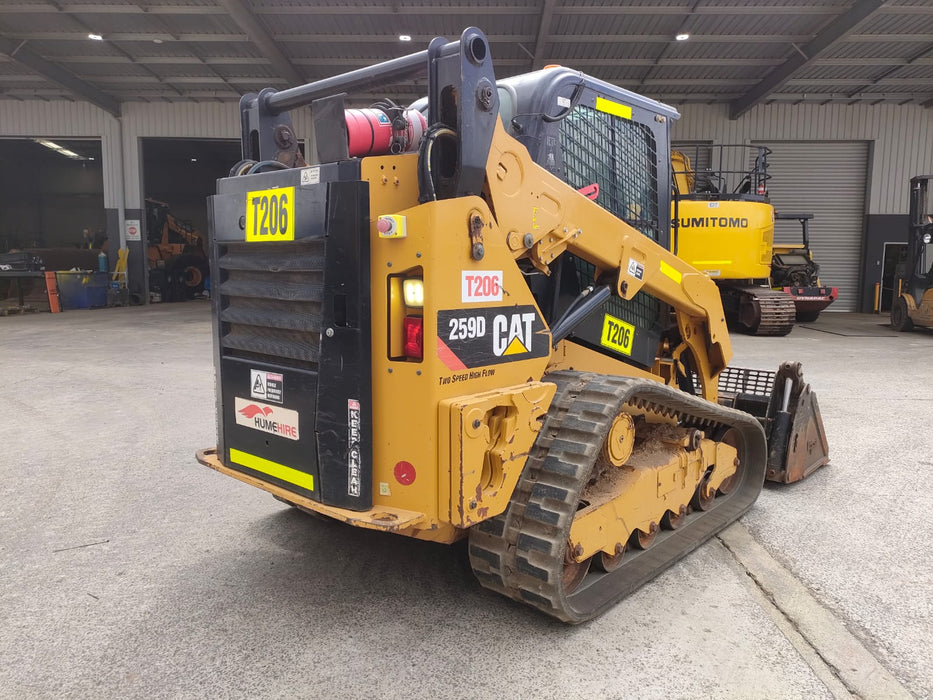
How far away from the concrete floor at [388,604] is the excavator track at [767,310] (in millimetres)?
8517

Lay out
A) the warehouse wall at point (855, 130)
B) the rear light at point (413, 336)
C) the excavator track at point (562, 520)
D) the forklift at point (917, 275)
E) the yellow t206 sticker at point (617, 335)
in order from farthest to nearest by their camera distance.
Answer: the warehouse wall at point (855, 130) → the forklift at point (917, 275) → the yellow t206 sticker at point (617, 335) → the excavator track at point (562, 520) → the rear light at point (413, 336)

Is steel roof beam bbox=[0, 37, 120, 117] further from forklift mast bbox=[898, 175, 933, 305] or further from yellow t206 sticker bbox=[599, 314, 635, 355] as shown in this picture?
forklift mast bbox=[898, 175, 933, 305]

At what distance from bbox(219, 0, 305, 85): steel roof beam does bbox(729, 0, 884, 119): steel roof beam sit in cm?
1197

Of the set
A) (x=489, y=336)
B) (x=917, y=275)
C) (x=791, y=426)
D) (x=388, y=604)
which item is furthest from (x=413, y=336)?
(x=917, y=275)

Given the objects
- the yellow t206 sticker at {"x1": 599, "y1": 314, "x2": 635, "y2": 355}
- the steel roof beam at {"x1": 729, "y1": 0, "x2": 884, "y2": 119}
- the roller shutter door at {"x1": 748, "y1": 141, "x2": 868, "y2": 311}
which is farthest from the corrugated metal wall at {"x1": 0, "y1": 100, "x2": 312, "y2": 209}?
the yellow t206 sticker at {"x1": 599, "y1": 314, "x2": 635, "y2": 355}

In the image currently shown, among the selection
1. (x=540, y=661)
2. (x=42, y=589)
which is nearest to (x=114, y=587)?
(x=42, y=589)

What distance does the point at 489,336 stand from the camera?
102 inches

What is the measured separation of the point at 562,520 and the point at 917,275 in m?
15.5

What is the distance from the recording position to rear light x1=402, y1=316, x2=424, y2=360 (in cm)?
241

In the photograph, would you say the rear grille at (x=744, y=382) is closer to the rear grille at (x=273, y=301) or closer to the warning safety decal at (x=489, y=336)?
the warning safety decal at (x=489, y=336)

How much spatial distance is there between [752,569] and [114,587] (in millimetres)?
3034

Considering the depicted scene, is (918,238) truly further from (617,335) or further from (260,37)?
(260,37)

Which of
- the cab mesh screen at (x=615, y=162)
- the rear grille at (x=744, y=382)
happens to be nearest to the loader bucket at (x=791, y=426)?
the rear grille at (x=744, y=382)

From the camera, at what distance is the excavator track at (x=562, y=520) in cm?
260
